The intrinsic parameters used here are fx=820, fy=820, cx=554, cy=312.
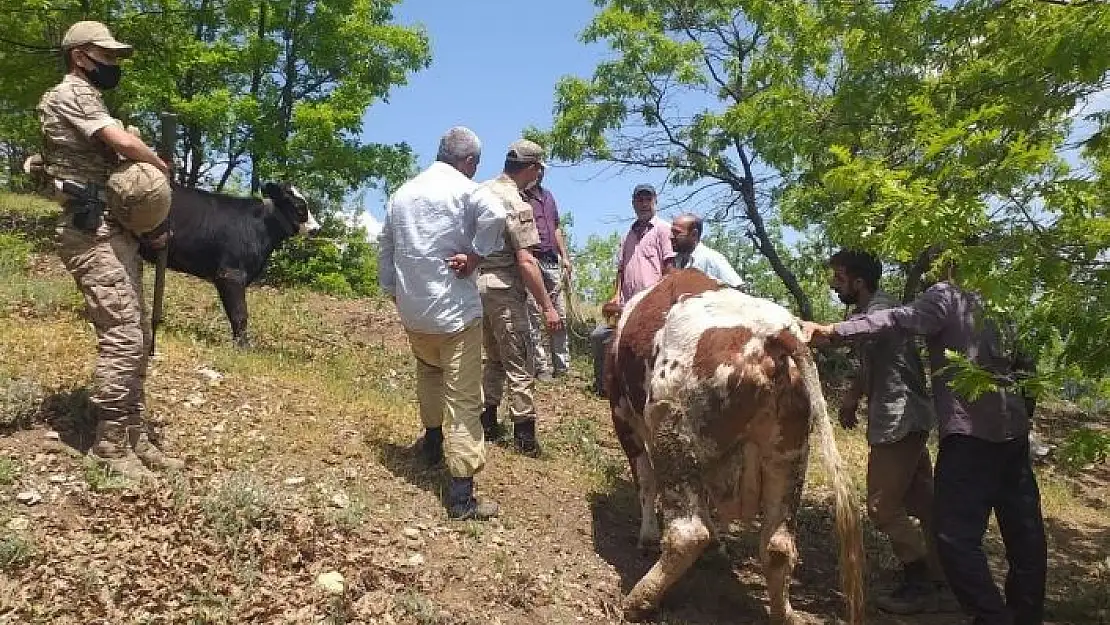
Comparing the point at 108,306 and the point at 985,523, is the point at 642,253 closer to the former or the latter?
the point at 985,523

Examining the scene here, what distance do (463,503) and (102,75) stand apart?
124 inches

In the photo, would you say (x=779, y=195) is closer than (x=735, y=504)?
No

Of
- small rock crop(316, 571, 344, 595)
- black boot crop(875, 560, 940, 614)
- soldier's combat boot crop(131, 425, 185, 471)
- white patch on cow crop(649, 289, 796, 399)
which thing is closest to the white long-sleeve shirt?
white patch on cow crop(649, 289, 796, 399)

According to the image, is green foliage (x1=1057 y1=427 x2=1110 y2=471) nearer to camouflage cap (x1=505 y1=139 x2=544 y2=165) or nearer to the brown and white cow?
the brown and white cow

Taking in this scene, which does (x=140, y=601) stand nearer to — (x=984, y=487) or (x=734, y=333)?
(x=734, y=333)

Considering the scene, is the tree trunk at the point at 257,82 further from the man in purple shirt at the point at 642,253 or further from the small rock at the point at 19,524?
the small rock at the point at 19,524

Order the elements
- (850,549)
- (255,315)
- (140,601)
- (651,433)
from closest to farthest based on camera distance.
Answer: (140,601)
(850,549)
(651,433)
(255,315)

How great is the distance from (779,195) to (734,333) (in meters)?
11.0

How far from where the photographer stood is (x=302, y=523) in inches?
173

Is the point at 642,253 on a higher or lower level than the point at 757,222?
lower

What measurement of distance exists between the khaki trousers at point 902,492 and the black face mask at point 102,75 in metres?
4.97

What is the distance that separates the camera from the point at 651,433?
14.8ft

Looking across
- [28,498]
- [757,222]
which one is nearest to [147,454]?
[28,498]

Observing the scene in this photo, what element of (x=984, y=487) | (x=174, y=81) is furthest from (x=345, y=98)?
(x=984, y=487)
